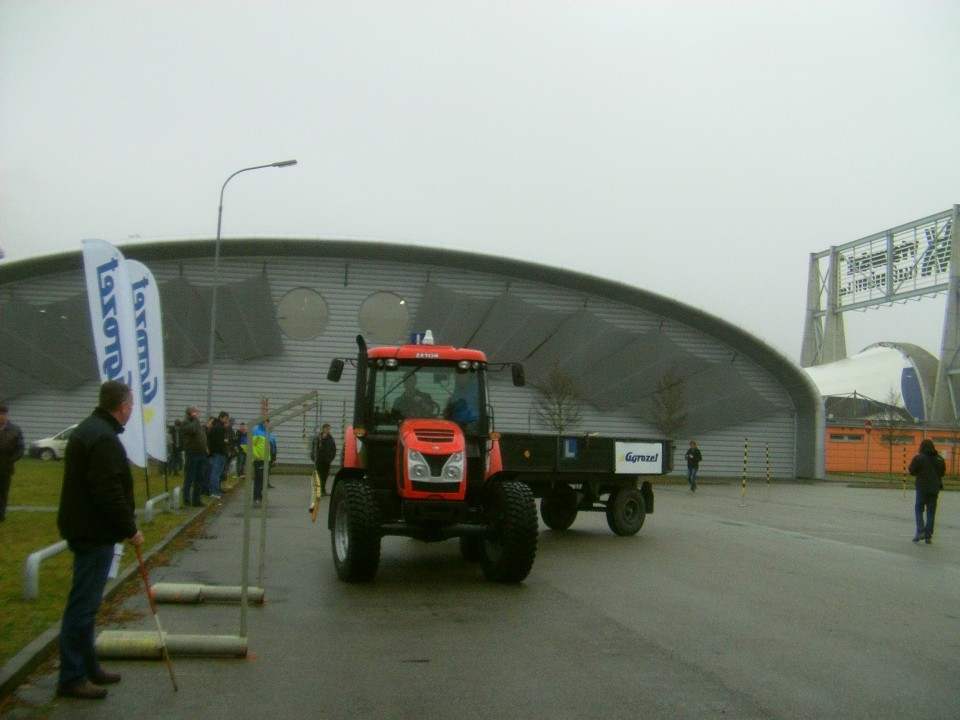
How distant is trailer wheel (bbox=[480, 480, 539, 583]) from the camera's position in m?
10.6

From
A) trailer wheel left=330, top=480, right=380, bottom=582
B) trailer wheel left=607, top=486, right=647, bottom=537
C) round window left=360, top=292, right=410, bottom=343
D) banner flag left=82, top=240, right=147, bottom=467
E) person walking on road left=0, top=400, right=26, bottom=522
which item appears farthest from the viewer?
round window left=360, top=292, right=410, bottom=343

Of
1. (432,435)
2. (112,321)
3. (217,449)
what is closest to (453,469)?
(432,435)

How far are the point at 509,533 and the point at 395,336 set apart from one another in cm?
3310

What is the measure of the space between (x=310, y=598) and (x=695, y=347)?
38102 mm

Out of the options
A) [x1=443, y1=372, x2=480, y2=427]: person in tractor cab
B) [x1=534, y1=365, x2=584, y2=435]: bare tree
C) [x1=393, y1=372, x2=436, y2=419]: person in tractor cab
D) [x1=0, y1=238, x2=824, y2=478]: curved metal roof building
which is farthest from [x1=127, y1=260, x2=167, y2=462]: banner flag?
[x1=534, y1=365, x2=584, y2=435]: bare tree

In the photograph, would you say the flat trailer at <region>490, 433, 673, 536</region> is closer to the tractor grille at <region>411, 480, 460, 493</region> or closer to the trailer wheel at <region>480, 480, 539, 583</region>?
the trailer wheel at <region>480, 480, 539, 583</region>

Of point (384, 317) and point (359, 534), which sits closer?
point (359, 534)

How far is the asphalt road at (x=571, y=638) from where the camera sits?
20.1 feet

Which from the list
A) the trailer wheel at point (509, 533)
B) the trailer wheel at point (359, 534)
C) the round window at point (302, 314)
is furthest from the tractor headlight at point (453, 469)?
the round window at point (302, 314)

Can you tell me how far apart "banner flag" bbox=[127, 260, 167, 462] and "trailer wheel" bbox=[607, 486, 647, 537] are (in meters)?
7.09

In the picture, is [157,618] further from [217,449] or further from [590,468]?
[217,449]

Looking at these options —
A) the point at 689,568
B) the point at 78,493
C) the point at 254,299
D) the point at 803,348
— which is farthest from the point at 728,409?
the point at 78,493

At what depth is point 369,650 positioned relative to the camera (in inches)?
299

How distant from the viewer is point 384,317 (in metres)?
43.6
